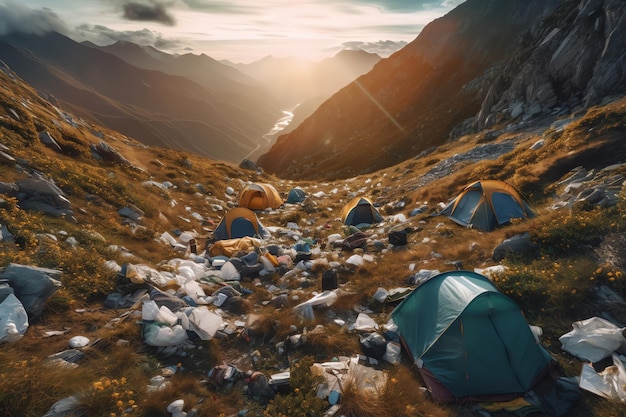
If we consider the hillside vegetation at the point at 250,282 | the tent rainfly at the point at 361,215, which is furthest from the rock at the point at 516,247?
the tent rainfly at the point at 361,215

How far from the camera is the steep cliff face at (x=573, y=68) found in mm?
22734

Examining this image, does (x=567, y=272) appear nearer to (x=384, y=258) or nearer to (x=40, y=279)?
(x=384, y=258)

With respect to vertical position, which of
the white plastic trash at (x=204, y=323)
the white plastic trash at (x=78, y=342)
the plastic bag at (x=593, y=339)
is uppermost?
the plastic bag at (x=593, y=339)

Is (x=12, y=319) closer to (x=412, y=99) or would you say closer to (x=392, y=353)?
(x=392, y=353)

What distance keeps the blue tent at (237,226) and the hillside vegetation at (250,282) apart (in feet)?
2.59

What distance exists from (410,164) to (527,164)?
13635 millimetres

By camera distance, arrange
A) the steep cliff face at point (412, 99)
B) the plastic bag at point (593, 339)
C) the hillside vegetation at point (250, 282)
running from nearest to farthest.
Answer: the hillside vegetation at point (250, 282), the plastic bag at point (593, 339), the steep cliff face at point (412, 99)

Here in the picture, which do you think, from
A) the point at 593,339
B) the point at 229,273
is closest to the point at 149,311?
the point at 229,273

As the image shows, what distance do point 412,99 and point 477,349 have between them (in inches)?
3668

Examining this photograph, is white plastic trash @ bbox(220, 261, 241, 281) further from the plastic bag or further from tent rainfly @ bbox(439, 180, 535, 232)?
tent rainfly @ bbox(439, 180, 535, 232)

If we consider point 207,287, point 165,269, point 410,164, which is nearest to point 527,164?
point 410,164

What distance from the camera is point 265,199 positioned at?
21453mm

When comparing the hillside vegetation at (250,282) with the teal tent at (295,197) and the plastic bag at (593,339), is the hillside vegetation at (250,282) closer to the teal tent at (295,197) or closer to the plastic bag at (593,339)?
the plastic bag at (593,339)

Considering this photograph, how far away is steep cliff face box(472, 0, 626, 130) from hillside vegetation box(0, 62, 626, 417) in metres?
A: 11.9
